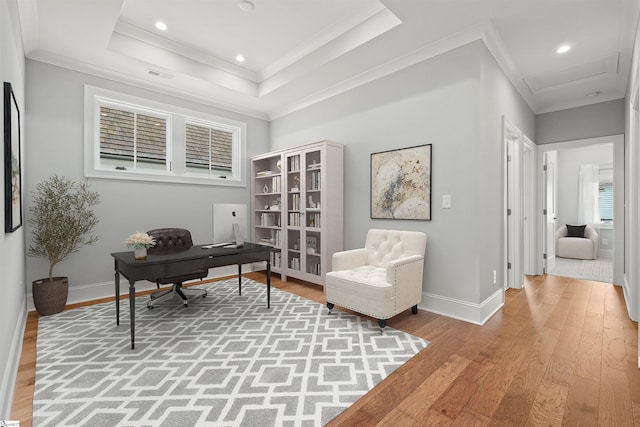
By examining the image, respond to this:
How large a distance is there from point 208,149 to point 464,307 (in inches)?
165

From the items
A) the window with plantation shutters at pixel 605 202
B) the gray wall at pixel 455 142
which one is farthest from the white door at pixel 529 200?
the window with plantation shutters at pixel 605 202

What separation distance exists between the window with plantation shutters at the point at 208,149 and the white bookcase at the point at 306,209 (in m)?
0.54

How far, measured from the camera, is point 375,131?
382 cm

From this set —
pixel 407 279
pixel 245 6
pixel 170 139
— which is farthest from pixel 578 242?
pixel 170 139

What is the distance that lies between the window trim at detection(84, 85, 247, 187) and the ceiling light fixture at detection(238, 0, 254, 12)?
2.00m

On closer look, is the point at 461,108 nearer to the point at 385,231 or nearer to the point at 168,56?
the point at 385,231

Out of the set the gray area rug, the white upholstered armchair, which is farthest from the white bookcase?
the gray area rug

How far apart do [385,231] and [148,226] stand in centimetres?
316

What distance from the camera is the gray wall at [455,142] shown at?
2945 millimetres

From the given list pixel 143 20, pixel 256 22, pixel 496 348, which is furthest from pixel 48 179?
pixel 496 348

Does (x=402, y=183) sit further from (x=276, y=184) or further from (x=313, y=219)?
(x=276, y=184)

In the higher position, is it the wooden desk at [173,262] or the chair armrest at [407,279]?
the wooden desk at [173,262]

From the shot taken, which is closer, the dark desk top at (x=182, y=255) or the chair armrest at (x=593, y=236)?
the dark desk top at (x=182, y=255)

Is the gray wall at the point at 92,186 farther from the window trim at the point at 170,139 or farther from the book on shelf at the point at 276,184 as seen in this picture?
the book on shelf at the point at 276,184
